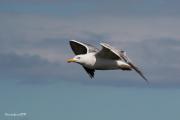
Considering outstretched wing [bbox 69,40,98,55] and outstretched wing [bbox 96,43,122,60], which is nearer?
outstretched wing [bbox 96,43,122,60]

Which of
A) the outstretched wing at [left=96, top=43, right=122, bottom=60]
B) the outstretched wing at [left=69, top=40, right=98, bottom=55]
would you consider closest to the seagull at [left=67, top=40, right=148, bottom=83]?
the outstretched wing at [left=96, top=43, right=122, bottom=60]

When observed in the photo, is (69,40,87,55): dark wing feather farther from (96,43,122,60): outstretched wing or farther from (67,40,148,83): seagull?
(96,43,122,60): outstretched wing

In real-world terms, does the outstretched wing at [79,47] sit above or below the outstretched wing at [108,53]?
below

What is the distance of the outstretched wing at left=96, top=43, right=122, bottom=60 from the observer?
95.5 m

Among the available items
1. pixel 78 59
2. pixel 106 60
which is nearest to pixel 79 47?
pixel 78 59

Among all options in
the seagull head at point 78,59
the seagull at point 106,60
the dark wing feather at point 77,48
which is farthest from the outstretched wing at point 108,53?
the dark wing feather at point 77,48

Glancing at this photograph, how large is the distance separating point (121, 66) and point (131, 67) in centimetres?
146

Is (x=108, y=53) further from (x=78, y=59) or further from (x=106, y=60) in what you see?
(x=78, y=59)

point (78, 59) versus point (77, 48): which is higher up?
point (78, 59)

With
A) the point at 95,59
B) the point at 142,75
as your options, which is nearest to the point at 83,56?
the point at 95,59

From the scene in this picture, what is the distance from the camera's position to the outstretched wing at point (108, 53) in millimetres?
95500

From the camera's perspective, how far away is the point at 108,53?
9669 centimetres

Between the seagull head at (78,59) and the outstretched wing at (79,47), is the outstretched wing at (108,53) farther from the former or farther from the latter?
the outstretched wing at (79,47)

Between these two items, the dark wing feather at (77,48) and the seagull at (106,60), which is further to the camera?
the dark wing feather at (77,48)
